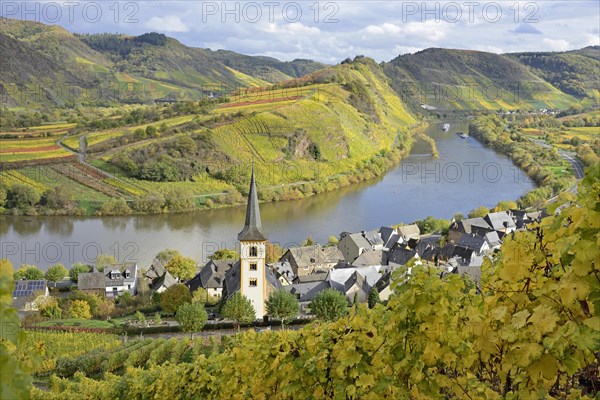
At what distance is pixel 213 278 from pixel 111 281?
528cm

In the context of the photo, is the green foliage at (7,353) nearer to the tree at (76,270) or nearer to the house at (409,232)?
the tree at (76,270)

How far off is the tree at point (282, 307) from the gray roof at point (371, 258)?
929 cm

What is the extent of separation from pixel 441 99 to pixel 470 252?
96088mm

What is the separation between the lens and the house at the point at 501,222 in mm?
32844

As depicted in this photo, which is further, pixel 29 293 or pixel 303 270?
pixel 303 270

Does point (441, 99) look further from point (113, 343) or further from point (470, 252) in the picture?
point (113, 343)

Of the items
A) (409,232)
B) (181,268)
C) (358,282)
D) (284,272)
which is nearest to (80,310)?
(181,268)

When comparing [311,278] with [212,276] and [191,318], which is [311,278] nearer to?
[212,276]

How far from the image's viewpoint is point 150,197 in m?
42.8

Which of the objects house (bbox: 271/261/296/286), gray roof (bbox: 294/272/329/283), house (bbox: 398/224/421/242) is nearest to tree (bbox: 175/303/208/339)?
house (bbox: 271/261/296/286)

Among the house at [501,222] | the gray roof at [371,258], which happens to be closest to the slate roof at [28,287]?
the gray roof at [371,258]

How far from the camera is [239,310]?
19.3 m

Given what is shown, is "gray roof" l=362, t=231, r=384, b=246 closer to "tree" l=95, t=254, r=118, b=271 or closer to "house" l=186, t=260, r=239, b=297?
"house" l=186, t=260, r=239, b=297

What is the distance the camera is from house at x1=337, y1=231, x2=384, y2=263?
30.2 m
